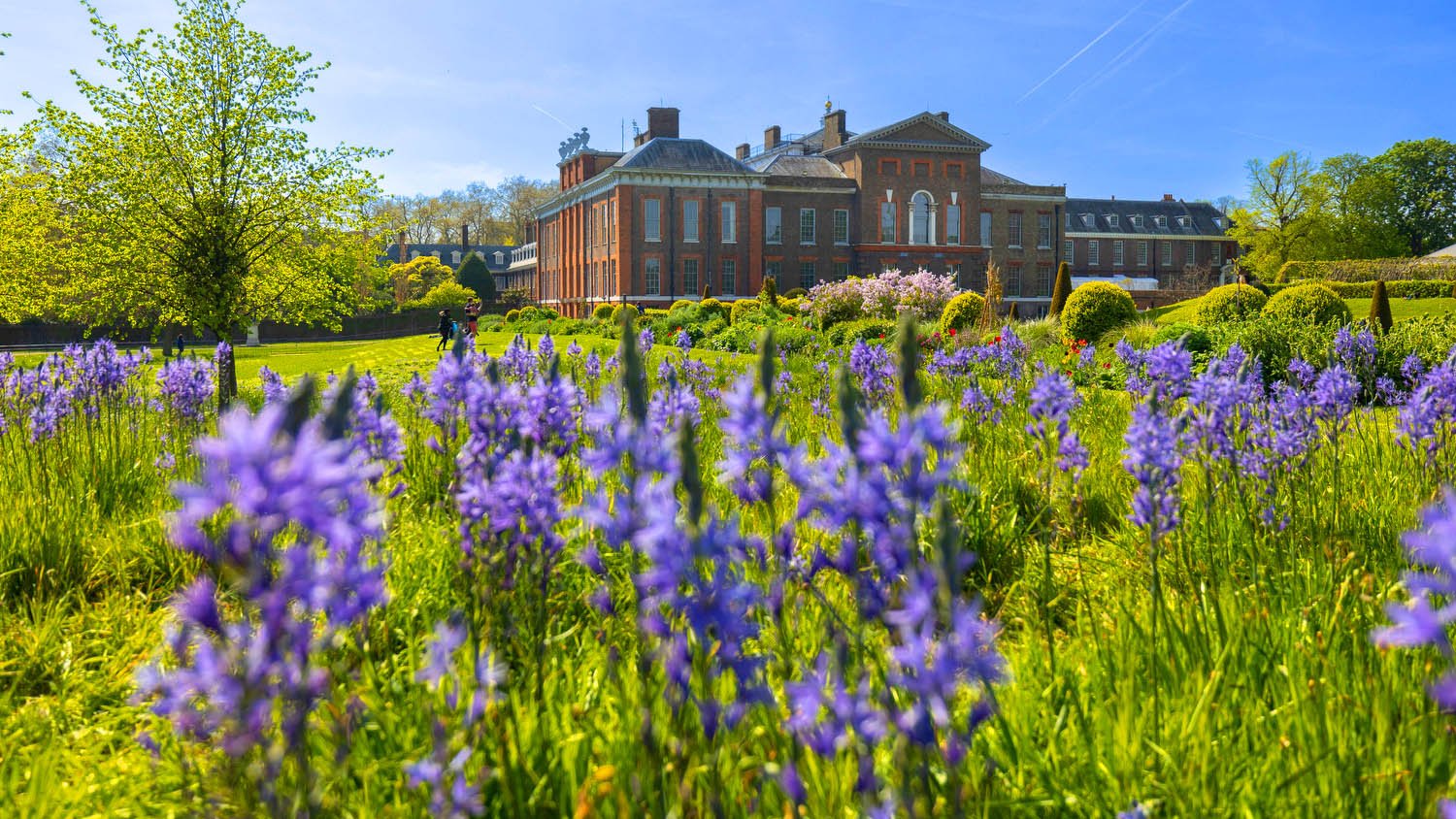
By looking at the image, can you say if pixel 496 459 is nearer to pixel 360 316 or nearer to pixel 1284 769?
pixel 1284 769

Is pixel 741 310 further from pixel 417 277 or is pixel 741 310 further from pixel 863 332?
pixel 417 277

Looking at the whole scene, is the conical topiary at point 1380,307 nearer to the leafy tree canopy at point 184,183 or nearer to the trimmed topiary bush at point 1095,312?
the trimmed topiary bush at point 1095,312

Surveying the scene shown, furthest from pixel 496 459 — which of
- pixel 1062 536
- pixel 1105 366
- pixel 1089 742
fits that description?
pixel 1105 366

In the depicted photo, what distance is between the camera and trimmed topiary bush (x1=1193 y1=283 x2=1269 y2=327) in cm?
1706

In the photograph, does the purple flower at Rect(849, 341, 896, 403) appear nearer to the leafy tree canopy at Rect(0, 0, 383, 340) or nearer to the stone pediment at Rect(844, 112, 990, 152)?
the leafy tree canopy at Rect(0, 0, 383, 340)

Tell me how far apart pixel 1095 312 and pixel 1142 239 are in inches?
2233

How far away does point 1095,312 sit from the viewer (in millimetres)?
19062

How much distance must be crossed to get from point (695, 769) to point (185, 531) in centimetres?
110

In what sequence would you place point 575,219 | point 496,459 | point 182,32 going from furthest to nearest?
point 575,219 < point 182,32 < point 496,459

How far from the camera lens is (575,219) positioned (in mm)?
56688

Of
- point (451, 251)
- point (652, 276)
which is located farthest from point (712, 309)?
point (451, 251)

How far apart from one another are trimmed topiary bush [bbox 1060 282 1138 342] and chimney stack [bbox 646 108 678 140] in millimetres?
36024

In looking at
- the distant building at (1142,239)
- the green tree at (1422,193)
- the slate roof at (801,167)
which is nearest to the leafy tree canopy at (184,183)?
the slate roof at (801,167)

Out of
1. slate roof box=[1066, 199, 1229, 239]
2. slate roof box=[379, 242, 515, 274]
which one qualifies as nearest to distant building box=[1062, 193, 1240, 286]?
slate roof box=[1066, 199, 1229, 239]
